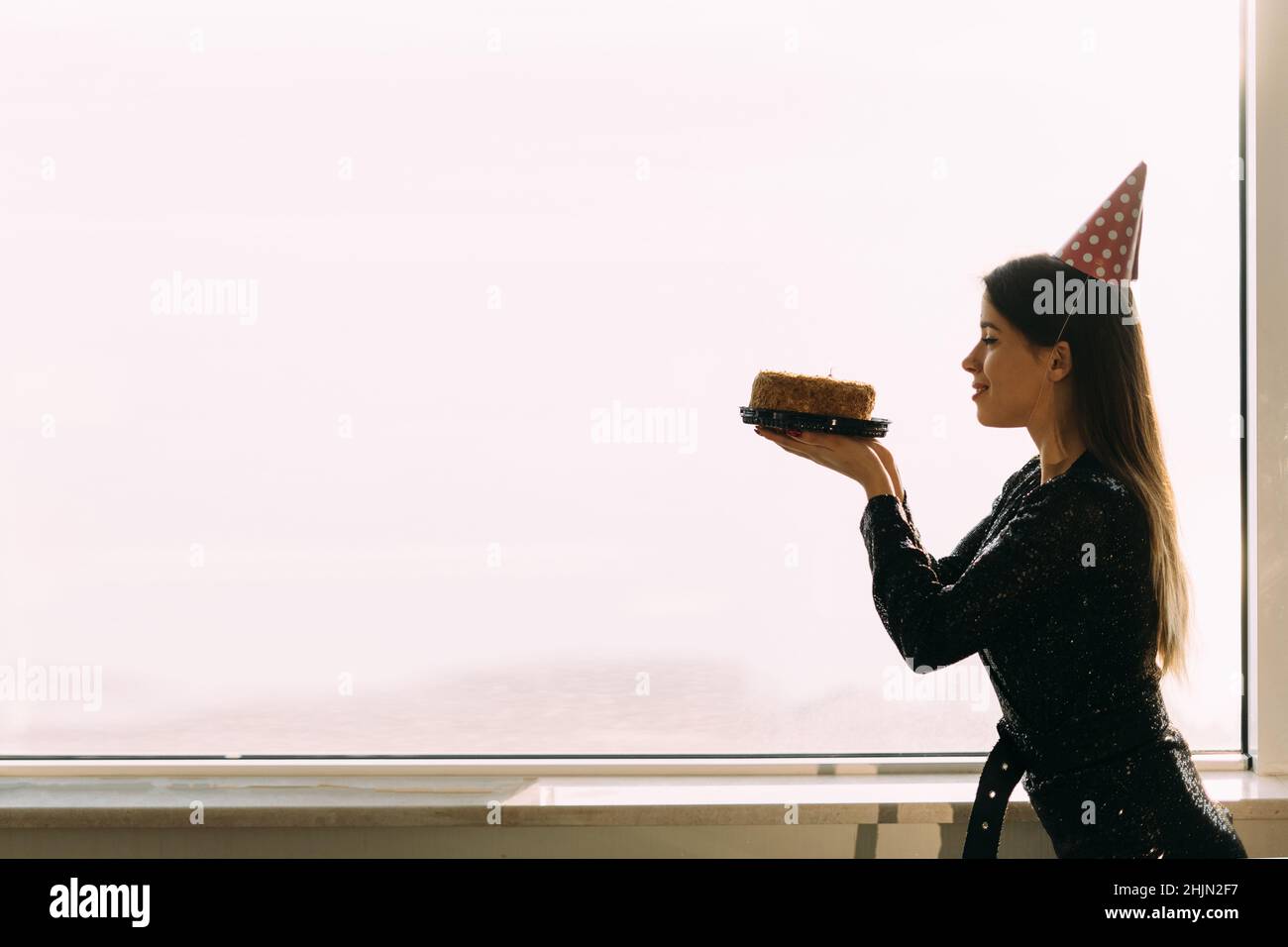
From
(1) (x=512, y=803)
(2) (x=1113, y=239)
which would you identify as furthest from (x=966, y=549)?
(1) (x=512, y=803)

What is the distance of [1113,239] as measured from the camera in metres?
1.20

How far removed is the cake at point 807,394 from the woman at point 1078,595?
13 centimetres

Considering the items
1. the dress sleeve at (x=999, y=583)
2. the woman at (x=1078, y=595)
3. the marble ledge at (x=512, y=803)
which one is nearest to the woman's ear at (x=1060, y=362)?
the woman at (x=1078, y=595)

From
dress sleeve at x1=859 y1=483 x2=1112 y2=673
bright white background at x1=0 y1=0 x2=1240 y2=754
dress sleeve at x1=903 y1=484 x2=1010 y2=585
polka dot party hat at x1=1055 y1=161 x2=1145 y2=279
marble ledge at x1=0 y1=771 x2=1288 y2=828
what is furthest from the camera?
bright white background at x1=0 y1=0 x2=1240 y2=754

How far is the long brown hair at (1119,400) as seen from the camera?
1.11 m

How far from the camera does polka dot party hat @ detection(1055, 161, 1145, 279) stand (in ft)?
3.88

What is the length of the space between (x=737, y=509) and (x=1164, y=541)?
703mm

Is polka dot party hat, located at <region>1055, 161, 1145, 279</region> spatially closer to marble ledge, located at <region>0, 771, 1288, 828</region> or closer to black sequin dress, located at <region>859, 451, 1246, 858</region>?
black sequin dress, located at <region>859, 451, 1246, 858</region>

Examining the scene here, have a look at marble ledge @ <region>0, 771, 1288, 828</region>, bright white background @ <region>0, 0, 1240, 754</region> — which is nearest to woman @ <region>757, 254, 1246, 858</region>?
marble ledge @ <region>0, 771, 1288, 828</region>

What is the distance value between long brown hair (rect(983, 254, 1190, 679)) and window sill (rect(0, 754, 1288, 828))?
1.66ft

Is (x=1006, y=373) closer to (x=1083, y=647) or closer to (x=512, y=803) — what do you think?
(x=1083, y=647)

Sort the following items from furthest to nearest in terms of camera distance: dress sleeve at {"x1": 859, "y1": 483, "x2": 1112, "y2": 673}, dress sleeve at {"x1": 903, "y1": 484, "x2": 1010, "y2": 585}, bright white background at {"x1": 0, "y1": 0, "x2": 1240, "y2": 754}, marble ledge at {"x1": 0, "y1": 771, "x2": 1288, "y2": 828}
→ 1. bright white background at {"x1": 0, "y1": 0, "x2": 1240, "y2": 754}
2. marble ledge at {"x1": 0, "y1": 771, "x2": 1288, "y2": 828}
3. dress sleeve at {"x1": 903, "y1": 484, "x2": 1010, "y2": 585}
4. dress sleeve at {"x1": 859, "y1": 483, "x2": 1112, "y2": 673}

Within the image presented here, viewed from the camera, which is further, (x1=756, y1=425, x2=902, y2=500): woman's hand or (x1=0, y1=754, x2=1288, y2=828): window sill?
(x1=0, y1=754, x2=1288, y2=828): window sill

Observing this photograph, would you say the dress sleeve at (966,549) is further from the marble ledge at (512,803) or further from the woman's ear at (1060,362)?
the marble ledge at (512,803)
